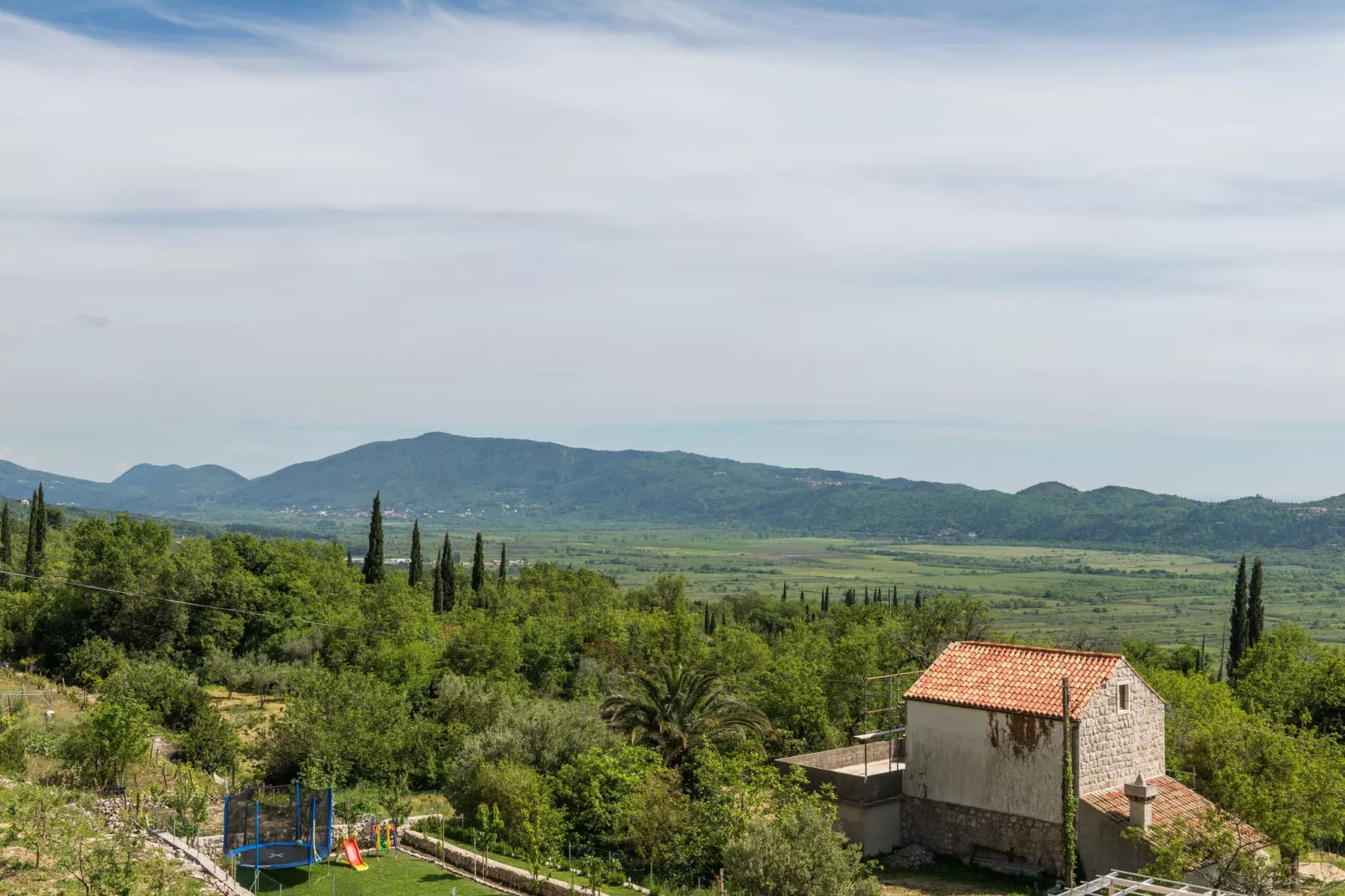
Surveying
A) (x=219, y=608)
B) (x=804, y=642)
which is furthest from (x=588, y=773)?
(x=804, y=642)

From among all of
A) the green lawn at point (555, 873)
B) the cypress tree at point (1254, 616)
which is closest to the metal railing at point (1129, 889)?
the green lawn at point (555, 873)

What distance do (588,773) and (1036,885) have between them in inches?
485

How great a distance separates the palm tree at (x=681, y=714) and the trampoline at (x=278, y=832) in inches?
482

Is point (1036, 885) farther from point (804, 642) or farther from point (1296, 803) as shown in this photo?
point (804, 642)

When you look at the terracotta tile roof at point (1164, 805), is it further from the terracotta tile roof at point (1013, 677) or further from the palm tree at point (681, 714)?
the palm tree at point (681, 714)

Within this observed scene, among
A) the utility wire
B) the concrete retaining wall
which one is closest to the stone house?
the concrete retaining wall

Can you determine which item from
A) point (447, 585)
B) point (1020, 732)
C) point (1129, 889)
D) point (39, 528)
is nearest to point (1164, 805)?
point (1020, 732)

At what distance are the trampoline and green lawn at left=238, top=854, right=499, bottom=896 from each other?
0.36 metres

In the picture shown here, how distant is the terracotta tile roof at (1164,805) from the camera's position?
29.9m

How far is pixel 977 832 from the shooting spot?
32875mm

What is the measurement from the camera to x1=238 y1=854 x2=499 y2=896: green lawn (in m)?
25.4

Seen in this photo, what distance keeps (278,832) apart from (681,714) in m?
14.5

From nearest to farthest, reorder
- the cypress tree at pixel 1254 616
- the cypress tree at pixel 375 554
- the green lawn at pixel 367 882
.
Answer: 1. the green lawn at pixel 367 882
2. the cypress tree at pixel 1254 616
3. the cypress tree at pixel 375 554

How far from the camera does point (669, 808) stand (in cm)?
3078
